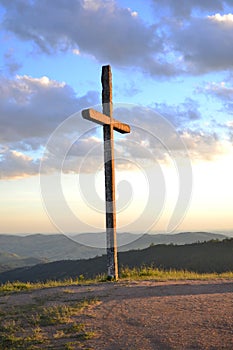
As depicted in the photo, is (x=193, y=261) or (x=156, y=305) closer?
(x=156, y=305)

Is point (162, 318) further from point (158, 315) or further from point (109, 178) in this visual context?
point (109, 178)

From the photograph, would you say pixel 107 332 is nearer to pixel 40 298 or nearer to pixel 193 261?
pixel 40 298

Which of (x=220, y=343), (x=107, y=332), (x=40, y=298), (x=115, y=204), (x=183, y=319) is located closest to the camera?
(x=220, y=343)

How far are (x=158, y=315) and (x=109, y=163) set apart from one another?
20.5ft

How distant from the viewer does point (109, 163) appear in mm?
13484

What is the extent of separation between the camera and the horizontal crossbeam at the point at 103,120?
12048mm

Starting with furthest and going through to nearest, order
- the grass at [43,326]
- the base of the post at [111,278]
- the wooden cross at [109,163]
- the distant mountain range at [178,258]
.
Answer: the distant mountain range at [178,258] < the wooden cross at [109,163] < the base of the post at [111,278] < the grass at [43,326]

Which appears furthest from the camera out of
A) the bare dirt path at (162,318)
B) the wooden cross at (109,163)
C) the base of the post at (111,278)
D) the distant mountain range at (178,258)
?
the distant mountain range at (178,258)

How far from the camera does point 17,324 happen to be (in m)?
8.03

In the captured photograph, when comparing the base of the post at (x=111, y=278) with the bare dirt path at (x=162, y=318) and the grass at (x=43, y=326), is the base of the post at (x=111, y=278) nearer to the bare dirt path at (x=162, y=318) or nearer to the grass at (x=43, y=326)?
the bare dirt path at (x=162, y=318)

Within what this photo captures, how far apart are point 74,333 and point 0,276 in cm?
6265

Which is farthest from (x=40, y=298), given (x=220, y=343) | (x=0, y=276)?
(x=0, y=276)

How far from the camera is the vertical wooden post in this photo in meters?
13.2

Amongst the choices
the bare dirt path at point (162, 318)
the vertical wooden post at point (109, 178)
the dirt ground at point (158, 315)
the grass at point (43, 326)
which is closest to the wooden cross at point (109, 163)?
the vertical wooden post at point (109, 178)
